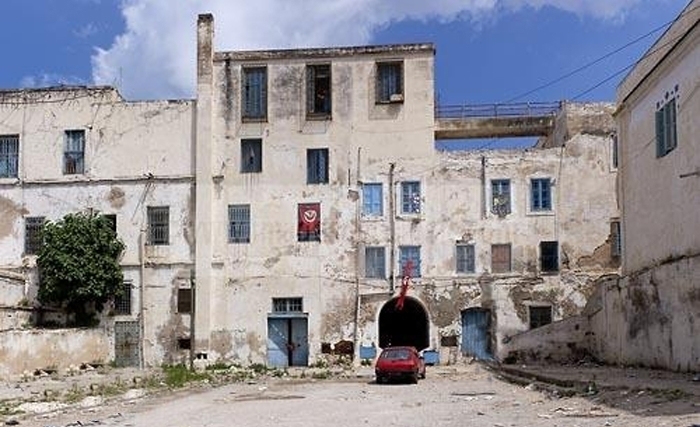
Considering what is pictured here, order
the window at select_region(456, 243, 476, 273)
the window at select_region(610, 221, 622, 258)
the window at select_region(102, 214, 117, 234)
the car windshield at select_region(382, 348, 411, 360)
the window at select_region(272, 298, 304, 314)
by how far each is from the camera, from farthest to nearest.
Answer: the window at select_region(102, 214, 117, 234)
the window at select_region(272, 298, 304, 314)
the window at select_region(456, 243, 476, 273)
the window at select_region(610, 221, 622, 258)
the car windshield at select_region(382, 348, 411, 360)

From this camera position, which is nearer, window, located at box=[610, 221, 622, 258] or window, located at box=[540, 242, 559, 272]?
window, located at box=[610, 221, 622, 258]

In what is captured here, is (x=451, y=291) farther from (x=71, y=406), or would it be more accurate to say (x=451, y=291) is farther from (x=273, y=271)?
(x=71, y=406)

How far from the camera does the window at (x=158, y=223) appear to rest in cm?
4325

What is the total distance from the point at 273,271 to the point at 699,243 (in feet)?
71.1

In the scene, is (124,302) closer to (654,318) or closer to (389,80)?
(389,80)

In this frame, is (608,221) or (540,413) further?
(608,221)

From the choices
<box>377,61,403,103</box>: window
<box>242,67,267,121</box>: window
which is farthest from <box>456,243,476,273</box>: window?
<box>242,67,267,121</box>: window

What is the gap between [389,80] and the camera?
4347 cm

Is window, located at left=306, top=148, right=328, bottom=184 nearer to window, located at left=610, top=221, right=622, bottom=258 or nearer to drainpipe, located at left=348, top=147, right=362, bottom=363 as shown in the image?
drainpipe, located at left=348, top=147, right=362, bottom=363

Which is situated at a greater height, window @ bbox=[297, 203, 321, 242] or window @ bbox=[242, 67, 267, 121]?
window @ bbox=[242, 67, 267, 121]

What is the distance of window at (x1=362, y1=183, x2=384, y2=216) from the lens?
4266cm

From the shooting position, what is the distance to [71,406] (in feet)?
75.7

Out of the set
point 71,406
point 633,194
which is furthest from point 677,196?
point 71,406

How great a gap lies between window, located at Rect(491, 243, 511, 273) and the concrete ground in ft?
28.5
